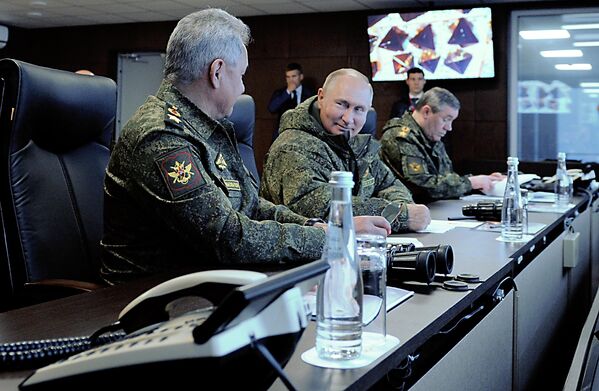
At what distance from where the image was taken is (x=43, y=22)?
9008 millimetres

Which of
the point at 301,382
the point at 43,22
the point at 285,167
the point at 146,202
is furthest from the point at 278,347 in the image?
the point at 43,22

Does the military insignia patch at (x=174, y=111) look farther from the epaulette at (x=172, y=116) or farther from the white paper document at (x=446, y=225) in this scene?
the white paper document at (x=446, y=225)

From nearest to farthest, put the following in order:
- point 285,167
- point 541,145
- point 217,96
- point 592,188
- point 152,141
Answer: point 152,141
point 217,96
point 285,167
point 592,188
point 541,145

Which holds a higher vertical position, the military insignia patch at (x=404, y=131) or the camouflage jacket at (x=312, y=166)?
the military insignia patch at (x=404, y=131)

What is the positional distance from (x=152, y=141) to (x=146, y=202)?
0.43 feet

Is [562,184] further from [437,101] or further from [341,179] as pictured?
[341,179]

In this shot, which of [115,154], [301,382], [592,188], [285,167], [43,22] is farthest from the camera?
[43,22]

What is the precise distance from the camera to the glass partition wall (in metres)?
6.86

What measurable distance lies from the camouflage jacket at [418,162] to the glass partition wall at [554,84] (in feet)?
11.4

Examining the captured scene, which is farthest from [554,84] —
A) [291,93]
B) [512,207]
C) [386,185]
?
[512,207]

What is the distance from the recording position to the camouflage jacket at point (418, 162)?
3.51 metres

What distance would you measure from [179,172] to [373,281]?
602 millimetres

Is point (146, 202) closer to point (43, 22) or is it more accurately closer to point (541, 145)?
point (541, 145)

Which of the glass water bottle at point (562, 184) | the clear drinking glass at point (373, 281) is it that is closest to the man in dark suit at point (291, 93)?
the glass water bottle at point (562, 184)
